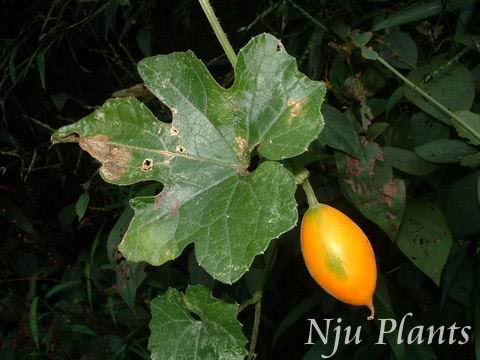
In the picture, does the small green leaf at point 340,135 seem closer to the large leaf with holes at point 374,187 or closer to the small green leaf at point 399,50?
the large leaf with holes at point 374,187

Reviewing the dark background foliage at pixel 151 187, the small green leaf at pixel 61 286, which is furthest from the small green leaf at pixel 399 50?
the small green leaf at pixel 61 286

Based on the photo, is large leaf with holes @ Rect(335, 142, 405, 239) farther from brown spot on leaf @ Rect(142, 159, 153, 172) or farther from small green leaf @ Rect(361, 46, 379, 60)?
brown spot on leaf @ Rect(142, 159, 153, 172)

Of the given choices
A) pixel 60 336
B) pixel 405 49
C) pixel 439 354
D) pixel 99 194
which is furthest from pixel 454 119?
pixel 60 336

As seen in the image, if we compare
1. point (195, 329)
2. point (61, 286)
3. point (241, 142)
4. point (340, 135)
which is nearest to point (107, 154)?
point (241, 142)

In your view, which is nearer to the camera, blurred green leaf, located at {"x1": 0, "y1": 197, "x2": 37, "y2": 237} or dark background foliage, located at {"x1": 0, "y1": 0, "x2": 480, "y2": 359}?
dark background foliage, located at {"x1": 0, "y1": 0, "x2": 480, "y2": 359}

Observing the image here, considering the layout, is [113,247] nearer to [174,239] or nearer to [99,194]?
[174,239]

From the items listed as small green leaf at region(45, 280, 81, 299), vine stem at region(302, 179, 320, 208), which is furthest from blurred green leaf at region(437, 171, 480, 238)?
small green leaf at region(45, 280, 81, 299)

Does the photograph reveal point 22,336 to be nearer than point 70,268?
Yes
